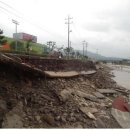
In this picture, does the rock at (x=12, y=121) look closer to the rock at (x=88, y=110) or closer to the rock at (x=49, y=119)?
the rock at (x=49, y=119)

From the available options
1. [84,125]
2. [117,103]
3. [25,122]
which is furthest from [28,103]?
[117,103]

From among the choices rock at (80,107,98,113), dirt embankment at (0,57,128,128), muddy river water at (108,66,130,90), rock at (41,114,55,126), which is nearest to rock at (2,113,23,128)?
dirt embankment at (0,57,128,128)

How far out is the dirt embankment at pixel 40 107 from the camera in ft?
24.4

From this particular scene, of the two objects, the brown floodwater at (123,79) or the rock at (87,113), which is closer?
the rock at (87,113)

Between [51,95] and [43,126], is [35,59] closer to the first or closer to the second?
[51,95]

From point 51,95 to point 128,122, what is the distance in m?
3.50

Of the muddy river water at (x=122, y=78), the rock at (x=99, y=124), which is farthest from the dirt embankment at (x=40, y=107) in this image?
the muddy river water at (x=122, y=78)

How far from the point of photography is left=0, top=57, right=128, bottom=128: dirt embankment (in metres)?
7.45

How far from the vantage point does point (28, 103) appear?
836 cm

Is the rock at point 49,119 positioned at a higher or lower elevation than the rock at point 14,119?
lower

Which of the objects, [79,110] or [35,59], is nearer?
[79,110]

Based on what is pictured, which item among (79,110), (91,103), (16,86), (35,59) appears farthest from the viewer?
(35,59)

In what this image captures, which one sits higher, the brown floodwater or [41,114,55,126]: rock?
[41,114,55,126]: rock

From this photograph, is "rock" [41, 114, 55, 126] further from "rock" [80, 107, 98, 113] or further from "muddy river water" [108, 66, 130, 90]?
"muddy river water" [108, 66, 130, 90]
